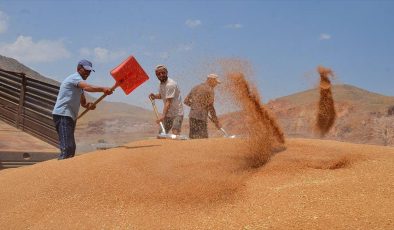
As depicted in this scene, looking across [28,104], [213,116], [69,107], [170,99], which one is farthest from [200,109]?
[28,104]

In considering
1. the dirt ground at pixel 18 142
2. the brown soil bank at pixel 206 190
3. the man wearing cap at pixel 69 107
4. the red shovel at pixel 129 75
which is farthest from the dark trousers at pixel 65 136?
the dirt ground at pixel 18 142

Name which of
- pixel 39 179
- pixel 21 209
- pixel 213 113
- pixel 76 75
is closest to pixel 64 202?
pixel 21 209

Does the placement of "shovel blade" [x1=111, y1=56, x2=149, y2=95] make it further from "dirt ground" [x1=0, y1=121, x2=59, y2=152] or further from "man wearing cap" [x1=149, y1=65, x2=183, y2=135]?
"dirt ground" [x1=0, y1=121, x2=59, y2=152]

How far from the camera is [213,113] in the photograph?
6.20 meters

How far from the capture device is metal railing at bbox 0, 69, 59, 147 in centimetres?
694

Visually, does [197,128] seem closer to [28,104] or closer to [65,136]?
[65,136]

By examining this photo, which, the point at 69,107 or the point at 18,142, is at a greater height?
the point at 69,107

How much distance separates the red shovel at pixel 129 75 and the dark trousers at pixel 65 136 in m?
0.39

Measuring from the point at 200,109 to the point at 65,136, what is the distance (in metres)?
2.05

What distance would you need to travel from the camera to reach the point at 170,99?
19.5 ft

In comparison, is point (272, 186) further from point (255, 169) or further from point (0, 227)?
point (0, 227)

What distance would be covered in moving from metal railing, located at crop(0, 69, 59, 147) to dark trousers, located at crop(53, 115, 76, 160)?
200 centimetres

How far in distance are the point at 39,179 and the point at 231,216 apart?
1.87 meters

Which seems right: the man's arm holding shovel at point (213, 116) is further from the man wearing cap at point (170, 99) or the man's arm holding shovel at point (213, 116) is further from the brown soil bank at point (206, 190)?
the brown soil bank at point (206, 190)
